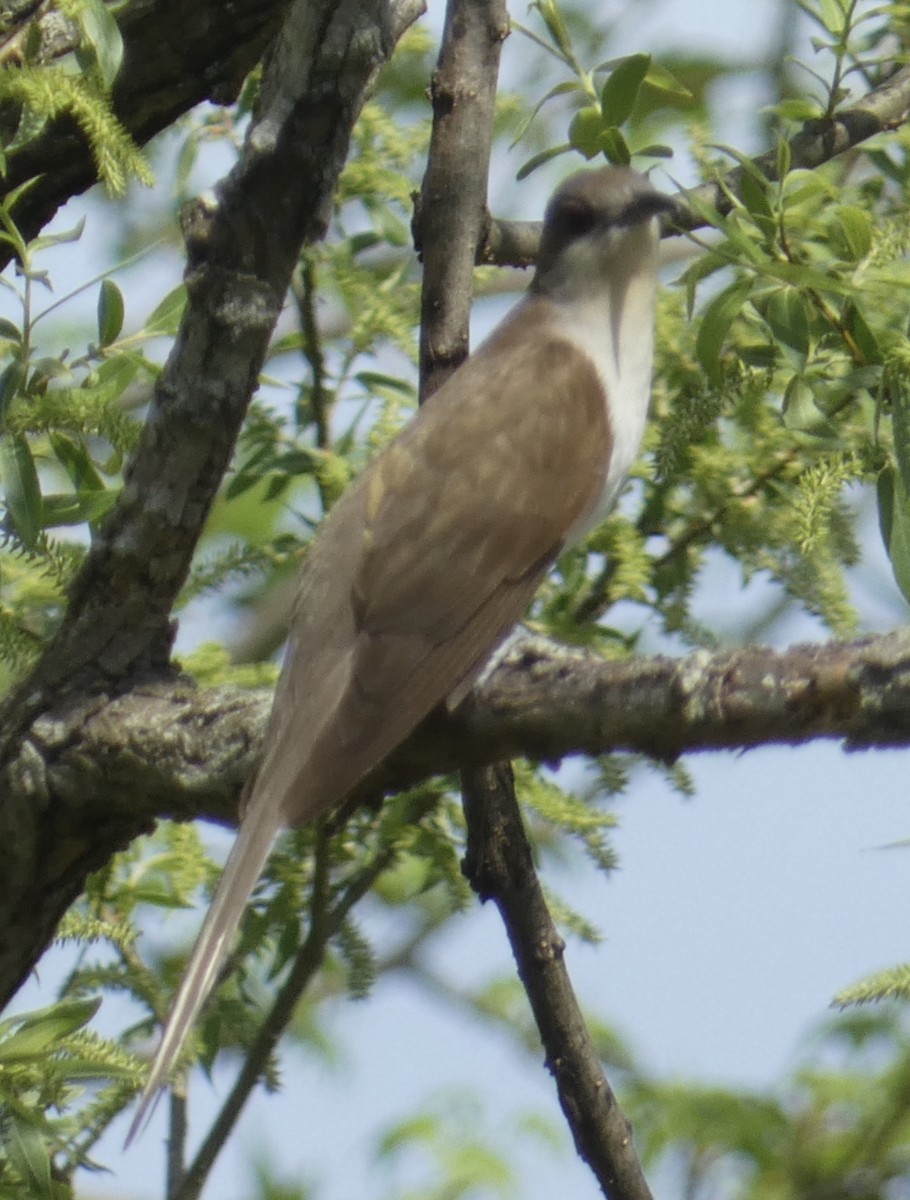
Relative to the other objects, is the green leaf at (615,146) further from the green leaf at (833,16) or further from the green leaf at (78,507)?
the green leaf at (78,507)

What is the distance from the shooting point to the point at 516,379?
3584 millimetres

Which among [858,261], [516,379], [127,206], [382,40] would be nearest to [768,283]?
[858,261]

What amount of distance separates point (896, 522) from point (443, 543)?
1062mm

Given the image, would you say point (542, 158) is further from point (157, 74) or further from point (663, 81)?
point (157, 74)

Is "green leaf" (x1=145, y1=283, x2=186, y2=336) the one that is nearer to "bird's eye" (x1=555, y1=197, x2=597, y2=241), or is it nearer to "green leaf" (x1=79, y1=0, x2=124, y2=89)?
"green leaf" (x1=79, y1=0, x2=124, y2=89)

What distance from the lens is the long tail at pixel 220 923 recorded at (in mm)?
2609

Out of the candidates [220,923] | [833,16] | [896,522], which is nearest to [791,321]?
[896,522]

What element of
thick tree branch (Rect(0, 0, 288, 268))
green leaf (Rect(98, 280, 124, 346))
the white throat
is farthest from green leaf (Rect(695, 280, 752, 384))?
thick tree branch (Rect(0, 0, 288, 268))

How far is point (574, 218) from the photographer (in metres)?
4.08

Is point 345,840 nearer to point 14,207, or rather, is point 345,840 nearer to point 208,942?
point 208,942

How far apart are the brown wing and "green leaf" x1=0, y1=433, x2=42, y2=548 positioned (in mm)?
503

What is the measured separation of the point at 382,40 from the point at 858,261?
806 mm

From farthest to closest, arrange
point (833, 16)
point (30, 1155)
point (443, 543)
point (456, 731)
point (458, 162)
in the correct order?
point (443, 543) → point (458, 162) → point (833, 16) → point (456, 731) → point (30, 1155)

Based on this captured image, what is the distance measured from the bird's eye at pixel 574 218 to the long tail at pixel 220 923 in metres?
1.92
